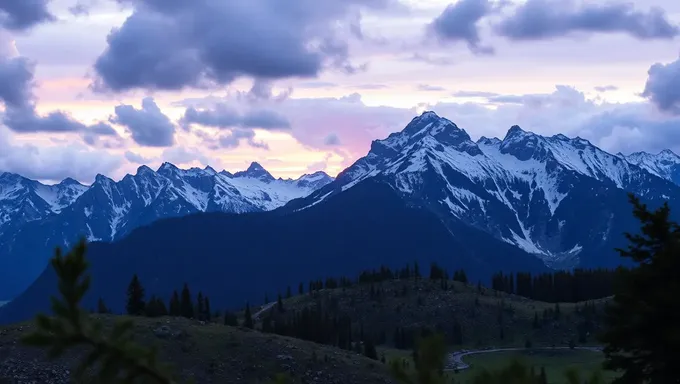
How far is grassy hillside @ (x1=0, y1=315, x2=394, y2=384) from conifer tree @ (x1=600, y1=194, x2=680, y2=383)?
6591 cm

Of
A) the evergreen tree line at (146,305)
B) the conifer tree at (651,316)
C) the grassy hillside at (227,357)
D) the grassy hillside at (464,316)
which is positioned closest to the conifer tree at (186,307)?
the evergreen tree line at (146,305)

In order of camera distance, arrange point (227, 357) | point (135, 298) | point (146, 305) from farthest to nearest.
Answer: point (146, 305)
point (135, 298)
point (227, 357)

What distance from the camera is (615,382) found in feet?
68.7

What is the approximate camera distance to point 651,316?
1964 centimetres

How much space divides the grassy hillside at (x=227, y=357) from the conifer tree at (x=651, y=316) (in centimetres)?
6591

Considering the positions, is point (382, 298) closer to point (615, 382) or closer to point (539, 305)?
point (539, 305)

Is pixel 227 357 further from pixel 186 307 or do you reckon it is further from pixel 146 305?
pixel 186 307

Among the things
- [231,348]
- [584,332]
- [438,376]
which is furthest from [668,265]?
[584,332]

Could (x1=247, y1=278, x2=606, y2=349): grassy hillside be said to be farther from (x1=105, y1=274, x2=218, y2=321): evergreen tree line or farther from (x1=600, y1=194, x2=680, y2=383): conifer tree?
(x1=600, y1=194, x2=680, y2=383): conifer tree

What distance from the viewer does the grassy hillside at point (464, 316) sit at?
558 ft

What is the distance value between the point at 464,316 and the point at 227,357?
98639 millimetres

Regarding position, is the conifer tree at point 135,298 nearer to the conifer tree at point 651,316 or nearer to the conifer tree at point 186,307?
the conifer tree at point 186,307

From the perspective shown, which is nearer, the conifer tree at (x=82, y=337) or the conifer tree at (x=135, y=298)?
the conifer tree at (x=82, y=337)

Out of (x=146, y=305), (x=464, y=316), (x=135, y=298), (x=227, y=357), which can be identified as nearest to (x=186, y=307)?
(x=146, y=305)
